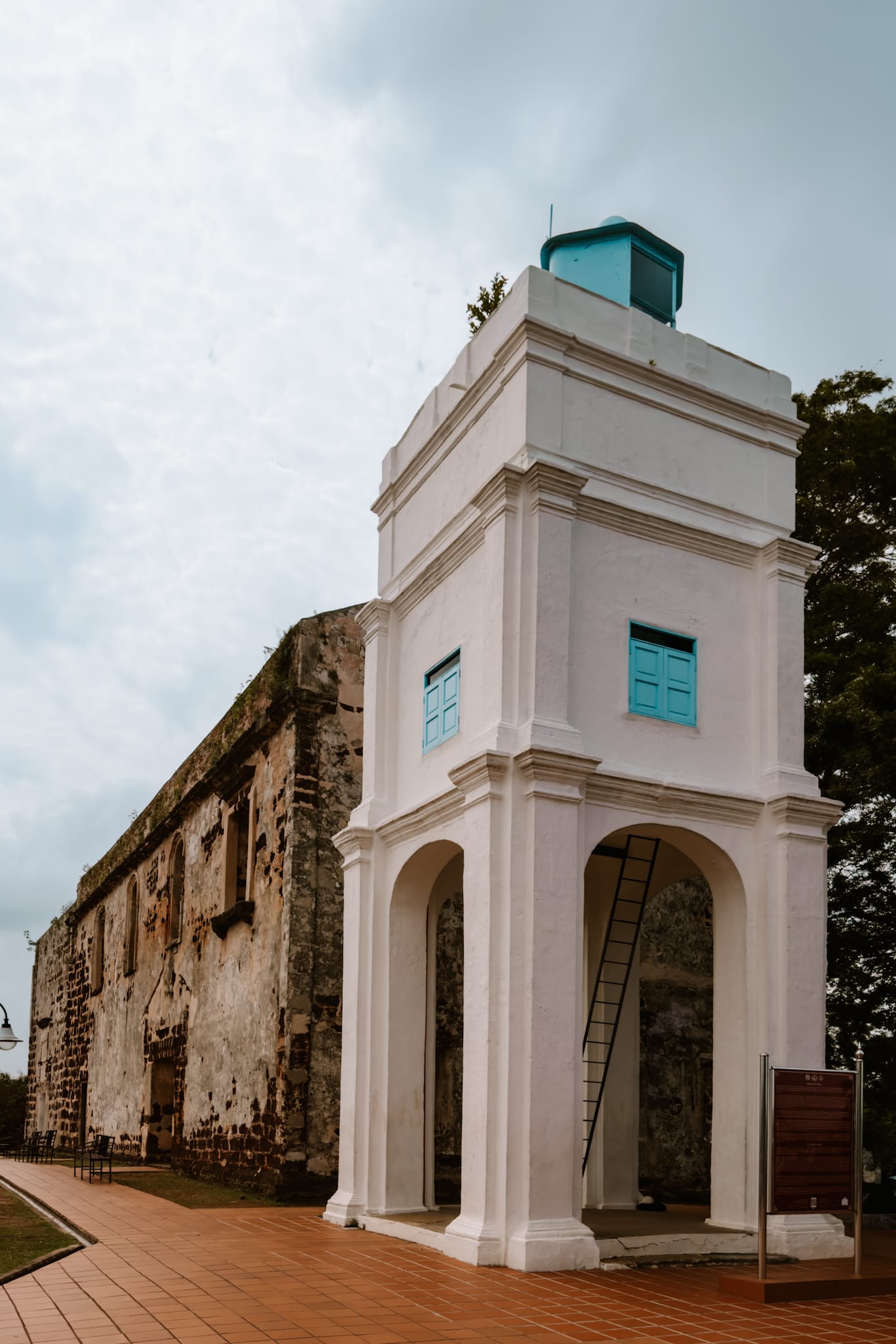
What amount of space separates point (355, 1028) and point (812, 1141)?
4383 millimetres

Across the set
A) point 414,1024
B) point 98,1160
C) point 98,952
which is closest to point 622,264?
point 414,1024

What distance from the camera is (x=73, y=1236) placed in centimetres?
949

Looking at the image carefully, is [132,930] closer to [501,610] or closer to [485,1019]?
[485,1019]

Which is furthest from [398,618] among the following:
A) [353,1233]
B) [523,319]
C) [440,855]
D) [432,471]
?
[353,1233]

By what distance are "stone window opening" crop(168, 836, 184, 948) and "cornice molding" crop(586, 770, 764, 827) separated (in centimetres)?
1018

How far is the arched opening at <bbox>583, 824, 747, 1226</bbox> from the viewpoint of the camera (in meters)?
10.0

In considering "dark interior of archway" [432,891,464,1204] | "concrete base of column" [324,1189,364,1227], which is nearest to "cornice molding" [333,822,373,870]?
"dark interior of archway" [432,891,464,1204]

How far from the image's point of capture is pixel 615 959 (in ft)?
40.2

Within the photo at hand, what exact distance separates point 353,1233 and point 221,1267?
2.24 m

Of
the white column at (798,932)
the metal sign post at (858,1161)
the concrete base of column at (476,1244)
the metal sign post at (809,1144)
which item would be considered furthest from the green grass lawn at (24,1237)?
the white column at (798,932)

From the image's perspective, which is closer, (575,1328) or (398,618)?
(575,1328)

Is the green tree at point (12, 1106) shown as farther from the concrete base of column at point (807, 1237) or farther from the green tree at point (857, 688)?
the concrete base of column at point (807, 1237)

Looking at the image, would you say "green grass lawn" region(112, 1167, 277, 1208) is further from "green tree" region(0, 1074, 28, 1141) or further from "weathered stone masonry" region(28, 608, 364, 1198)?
"green tree" region(0, 1074, 28, 1141)

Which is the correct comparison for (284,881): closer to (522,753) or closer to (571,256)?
(522,753)
